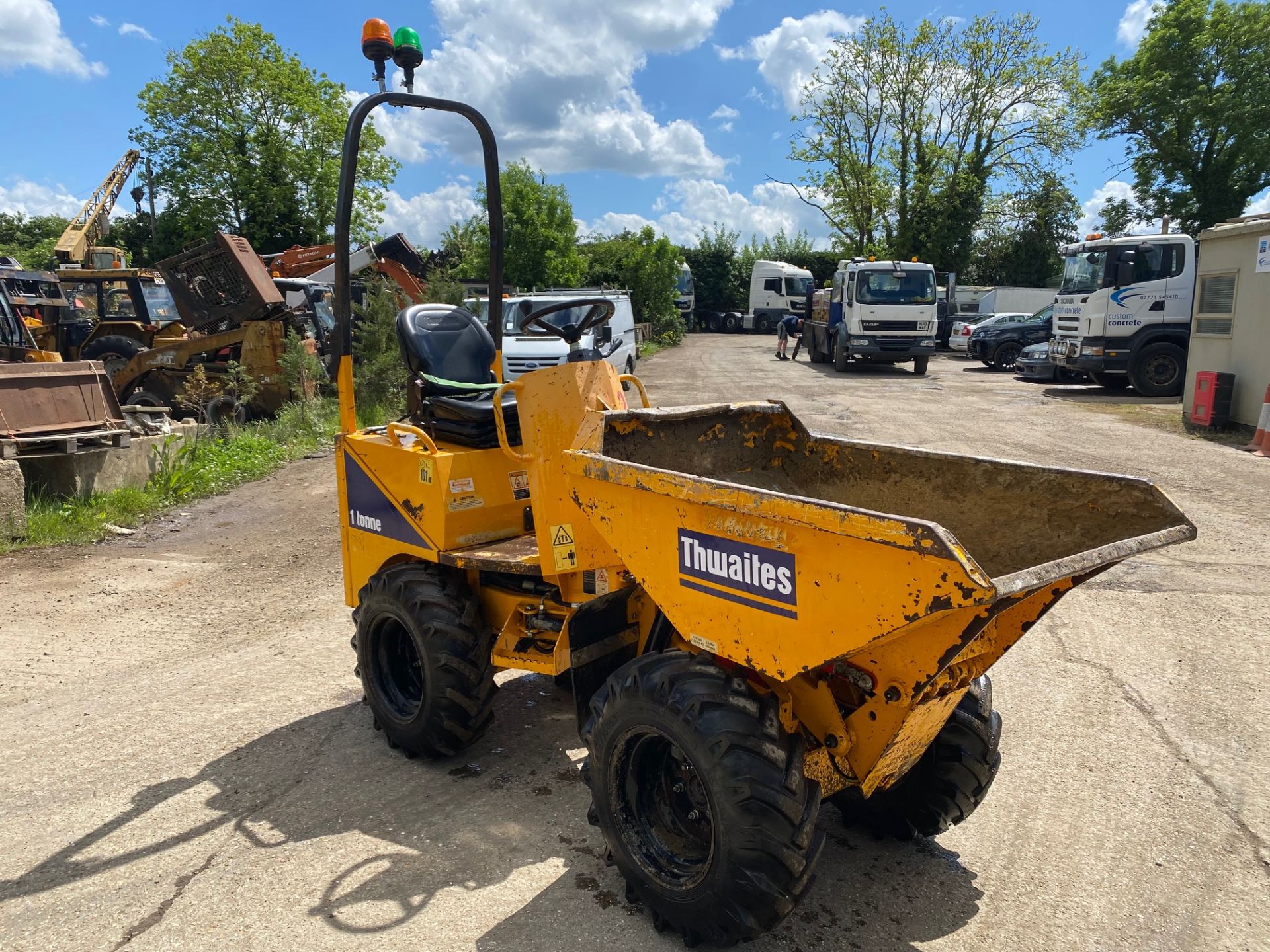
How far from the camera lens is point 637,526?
9.23 ft

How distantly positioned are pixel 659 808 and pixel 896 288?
19.3 m

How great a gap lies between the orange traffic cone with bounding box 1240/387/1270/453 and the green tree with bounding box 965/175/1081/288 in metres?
29.9

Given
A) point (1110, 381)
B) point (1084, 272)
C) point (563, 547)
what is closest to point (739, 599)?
point (563, 547)

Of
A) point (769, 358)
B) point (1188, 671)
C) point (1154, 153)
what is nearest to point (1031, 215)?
point (1154, 153)

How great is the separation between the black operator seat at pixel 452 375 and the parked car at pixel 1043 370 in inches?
651

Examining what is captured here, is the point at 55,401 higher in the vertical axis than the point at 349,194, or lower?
lower

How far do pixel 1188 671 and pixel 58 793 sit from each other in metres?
5.44

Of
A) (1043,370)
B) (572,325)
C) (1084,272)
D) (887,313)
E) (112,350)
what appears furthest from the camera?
(887,313)

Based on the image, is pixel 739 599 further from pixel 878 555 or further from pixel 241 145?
pixel 241 145

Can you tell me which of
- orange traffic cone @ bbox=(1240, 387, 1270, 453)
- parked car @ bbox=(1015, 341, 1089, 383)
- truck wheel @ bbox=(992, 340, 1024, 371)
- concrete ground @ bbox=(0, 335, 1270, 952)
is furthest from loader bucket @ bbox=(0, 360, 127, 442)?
truck wheel @ bbox=(992, 340, 1024, 371)

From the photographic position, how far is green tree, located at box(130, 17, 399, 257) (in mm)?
35344

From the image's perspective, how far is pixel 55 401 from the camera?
7.99 meters

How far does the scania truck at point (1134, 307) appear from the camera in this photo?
609 inches

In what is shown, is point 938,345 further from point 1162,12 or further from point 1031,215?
point 1162,12
